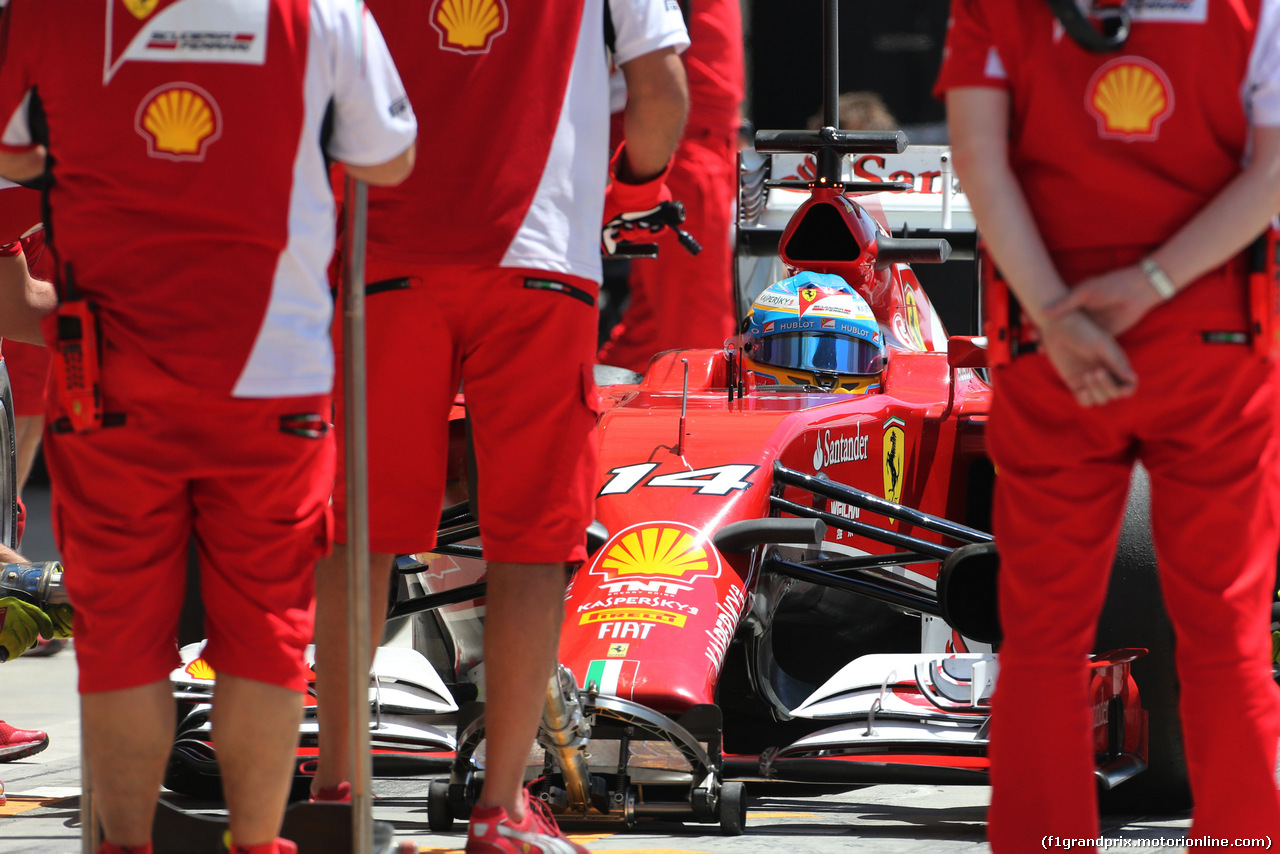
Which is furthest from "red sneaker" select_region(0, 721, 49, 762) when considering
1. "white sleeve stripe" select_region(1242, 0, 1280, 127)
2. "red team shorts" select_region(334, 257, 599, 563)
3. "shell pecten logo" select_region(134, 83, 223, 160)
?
"white sleeve stripe" select_region(1242, 0, 1280, 127)

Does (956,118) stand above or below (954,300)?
above

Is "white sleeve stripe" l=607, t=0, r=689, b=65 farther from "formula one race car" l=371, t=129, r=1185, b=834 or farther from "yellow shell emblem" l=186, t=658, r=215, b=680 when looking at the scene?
"yellow shell emblem" l=186, t=658, r=215, b=680

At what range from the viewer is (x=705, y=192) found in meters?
7.56

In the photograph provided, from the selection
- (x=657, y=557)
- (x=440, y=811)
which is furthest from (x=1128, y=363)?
(x=440, y=811)

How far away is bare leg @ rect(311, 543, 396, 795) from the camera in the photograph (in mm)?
2582

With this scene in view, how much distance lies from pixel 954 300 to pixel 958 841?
5.49 meters

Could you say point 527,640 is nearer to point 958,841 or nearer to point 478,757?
point 478,757

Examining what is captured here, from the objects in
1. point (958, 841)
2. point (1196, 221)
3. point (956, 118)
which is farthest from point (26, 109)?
point (958, 841)

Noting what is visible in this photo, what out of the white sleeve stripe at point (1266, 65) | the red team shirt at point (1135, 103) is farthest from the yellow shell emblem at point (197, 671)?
the white sleeve stripe at point (1266, 65)

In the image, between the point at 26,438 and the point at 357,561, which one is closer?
the point at 357,561

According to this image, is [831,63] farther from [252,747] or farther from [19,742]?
[252,747]

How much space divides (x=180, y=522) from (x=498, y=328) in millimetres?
647

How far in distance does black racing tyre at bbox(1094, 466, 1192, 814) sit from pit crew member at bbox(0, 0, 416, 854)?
2.00 meters

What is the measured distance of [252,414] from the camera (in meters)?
2.10
